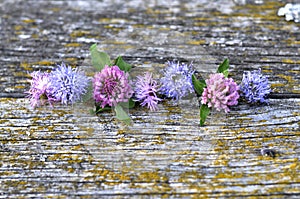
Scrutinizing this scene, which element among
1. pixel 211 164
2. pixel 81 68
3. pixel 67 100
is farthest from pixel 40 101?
pixel 211 164

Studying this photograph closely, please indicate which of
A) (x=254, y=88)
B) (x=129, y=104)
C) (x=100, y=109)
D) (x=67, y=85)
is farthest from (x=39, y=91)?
(x=254, y=88)

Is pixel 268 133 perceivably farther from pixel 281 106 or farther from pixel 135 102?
pixel 135 102

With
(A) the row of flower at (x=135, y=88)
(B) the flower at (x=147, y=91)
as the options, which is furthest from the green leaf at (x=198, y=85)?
(B) the flower at (x=147, y=91)

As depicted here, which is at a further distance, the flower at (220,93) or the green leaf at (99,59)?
the green leaf at (99,59)

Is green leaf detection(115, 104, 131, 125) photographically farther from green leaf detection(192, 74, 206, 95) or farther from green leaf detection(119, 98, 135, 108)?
green leaf detection(192, 74, 206, 95)

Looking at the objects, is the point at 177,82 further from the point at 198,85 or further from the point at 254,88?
the point at 254,88

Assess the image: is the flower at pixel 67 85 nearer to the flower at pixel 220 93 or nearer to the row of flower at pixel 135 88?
the row of flower at pixel 135 88

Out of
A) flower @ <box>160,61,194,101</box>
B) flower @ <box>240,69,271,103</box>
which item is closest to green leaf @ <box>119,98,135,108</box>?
flower @ <box>160,61,194,101</box>
